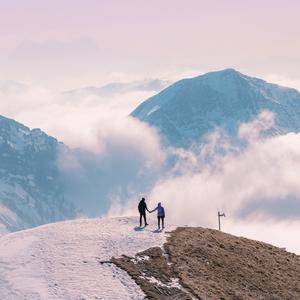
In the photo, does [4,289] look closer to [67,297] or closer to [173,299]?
[67,297]

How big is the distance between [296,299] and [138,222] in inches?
747

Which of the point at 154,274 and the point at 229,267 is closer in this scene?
the point at 154,274

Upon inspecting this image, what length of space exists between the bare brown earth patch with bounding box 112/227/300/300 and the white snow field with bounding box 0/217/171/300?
4.94ft

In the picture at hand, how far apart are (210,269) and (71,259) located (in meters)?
11.7

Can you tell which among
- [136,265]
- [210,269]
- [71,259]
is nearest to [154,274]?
[136,265]

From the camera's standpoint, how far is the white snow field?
4041 cm

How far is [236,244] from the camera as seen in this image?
56.0m

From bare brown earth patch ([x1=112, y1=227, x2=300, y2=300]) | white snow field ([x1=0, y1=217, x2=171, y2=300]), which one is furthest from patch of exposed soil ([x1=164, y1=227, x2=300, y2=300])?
white snow field ([x1=0, y1=217, x2=171, y2=300])

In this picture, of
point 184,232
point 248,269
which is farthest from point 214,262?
point 184,232

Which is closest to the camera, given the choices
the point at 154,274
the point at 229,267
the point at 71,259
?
the point at 154,274

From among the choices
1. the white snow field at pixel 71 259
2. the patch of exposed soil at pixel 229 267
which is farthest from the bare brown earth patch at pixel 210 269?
the white snow field at pixel 71 259

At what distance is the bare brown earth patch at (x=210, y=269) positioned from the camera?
42.6 meters

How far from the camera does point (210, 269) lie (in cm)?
4744

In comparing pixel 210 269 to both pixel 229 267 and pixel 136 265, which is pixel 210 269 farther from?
pixel 136 265
